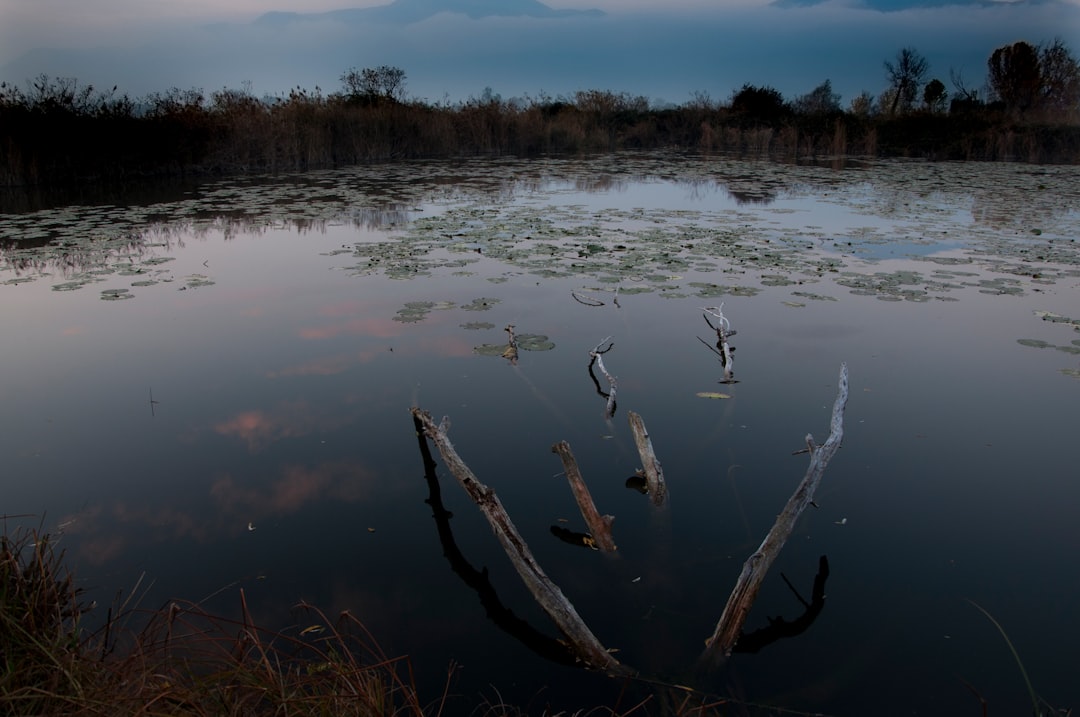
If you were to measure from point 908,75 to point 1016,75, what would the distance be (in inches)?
249

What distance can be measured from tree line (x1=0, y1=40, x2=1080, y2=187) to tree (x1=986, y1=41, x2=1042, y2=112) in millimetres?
54

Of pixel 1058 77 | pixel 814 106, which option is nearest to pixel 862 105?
pixel 814 106

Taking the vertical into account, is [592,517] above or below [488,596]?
above

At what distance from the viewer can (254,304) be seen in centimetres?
613

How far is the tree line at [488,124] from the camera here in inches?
584

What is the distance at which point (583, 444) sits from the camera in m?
3.58

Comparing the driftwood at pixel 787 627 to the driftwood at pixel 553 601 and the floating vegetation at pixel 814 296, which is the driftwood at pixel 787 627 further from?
the floating vegetation at pixel 814 296

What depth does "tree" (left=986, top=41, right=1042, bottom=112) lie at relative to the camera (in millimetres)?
29375

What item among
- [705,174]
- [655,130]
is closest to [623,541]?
[705,174]

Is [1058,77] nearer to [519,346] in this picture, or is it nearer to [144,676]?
[519,346]

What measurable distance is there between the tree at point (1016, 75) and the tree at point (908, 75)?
173 inches

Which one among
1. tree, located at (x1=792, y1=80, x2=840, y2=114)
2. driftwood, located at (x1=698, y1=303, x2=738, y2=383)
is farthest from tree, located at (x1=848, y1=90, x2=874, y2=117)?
driftwood, located at (x1=698, y1=303, x2=738, y2=383)

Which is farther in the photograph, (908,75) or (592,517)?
(908,75)

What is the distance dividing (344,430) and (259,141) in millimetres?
16342
